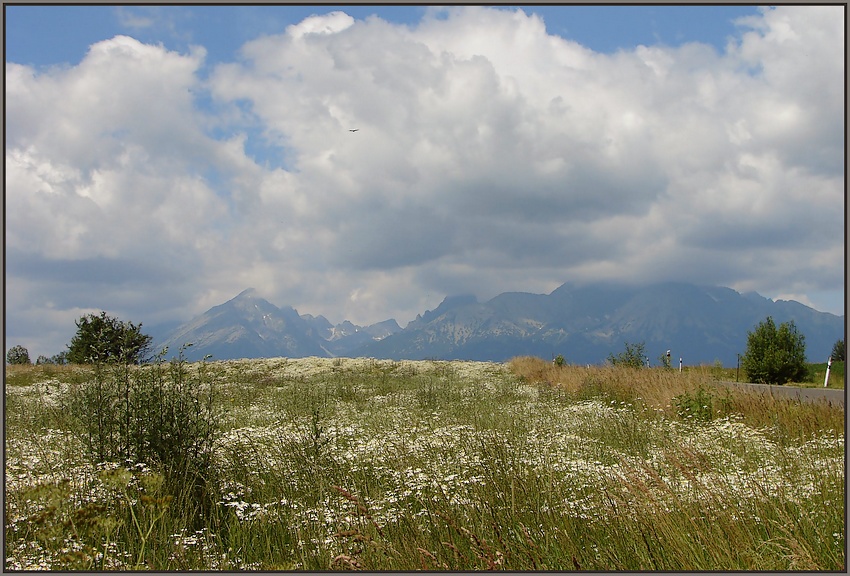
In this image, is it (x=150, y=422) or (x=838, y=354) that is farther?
(x=838, y=354)

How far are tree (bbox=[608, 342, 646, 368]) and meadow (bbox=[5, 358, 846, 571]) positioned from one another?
18.6 meters

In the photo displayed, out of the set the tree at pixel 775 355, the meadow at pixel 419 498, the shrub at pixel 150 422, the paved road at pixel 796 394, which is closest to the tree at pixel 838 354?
Answer: the tree at pixel 775 355

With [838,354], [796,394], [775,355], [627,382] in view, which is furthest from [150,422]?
[838,354]

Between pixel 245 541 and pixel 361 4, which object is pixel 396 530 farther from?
pixel 361 4

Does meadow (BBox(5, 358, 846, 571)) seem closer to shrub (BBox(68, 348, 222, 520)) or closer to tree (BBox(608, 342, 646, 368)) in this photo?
shrub (BBox(68, 348, 222, 520))

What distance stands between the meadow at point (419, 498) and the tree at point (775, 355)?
1306 inches

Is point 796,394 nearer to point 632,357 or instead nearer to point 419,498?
point 419,498

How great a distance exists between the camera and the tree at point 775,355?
4041 cm

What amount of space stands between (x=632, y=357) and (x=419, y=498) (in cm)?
2706

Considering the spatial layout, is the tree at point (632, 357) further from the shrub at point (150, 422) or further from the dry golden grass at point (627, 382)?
the shrub at point (150, 422)

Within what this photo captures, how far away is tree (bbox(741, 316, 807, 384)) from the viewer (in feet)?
133

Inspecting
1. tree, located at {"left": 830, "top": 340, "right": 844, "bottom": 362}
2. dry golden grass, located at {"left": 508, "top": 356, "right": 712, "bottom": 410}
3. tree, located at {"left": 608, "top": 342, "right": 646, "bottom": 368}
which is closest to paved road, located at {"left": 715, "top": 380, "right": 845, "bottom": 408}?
dry golden grass, located at {"left": 508, "top": 356, "right": 712, "bottom": 410}

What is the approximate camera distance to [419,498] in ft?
19.0

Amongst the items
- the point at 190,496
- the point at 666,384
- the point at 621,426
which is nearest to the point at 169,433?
the point at 190,496
